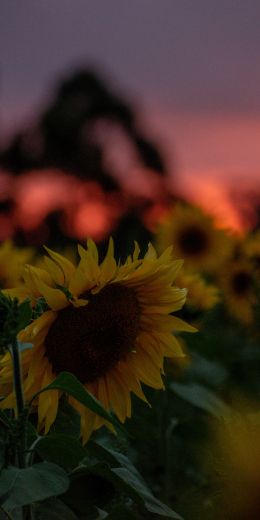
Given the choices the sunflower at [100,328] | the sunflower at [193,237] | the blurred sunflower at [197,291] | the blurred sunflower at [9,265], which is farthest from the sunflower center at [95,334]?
the sunflower at [193,237]

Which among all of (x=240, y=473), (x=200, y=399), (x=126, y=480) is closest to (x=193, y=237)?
(x=200, y=399)

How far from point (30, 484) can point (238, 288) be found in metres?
4.05

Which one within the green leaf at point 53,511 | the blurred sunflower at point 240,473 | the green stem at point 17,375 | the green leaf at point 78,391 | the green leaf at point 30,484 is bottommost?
the green leaf at point 53,511

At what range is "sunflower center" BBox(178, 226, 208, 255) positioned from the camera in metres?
5.55

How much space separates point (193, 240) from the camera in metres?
5.65

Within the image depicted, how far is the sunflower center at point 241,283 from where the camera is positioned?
206 inches

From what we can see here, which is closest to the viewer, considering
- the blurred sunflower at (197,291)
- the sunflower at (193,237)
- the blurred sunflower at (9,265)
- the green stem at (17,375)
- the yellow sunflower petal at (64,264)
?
the green stem at (17,375)

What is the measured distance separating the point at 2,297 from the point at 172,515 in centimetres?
43

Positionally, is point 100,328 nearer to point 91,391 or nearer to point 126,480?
point 91,391

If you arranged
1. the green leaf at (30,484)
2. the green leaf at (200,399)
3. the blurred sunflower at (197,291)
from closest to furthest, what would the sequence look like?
the green leaf at (30,484) < the green leaf at (200,399) < the blurred sunflower at (197,291)

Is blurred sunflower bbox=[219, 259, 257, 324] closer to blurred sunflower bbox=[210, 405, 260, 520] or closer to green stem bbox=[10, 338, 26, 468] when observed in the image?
green stem bbox=[10, 338, 26, 468]

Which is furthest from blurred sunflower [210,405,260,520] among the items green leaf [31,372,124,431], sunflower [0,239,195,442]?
sunflower [0,239,195,442]

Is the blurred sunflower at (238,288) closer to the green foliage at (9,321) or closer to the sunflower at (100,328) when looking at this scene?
the sunflower at (100,328)

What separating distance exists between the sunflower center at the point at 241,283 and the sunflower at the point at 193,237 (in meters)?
0.20
